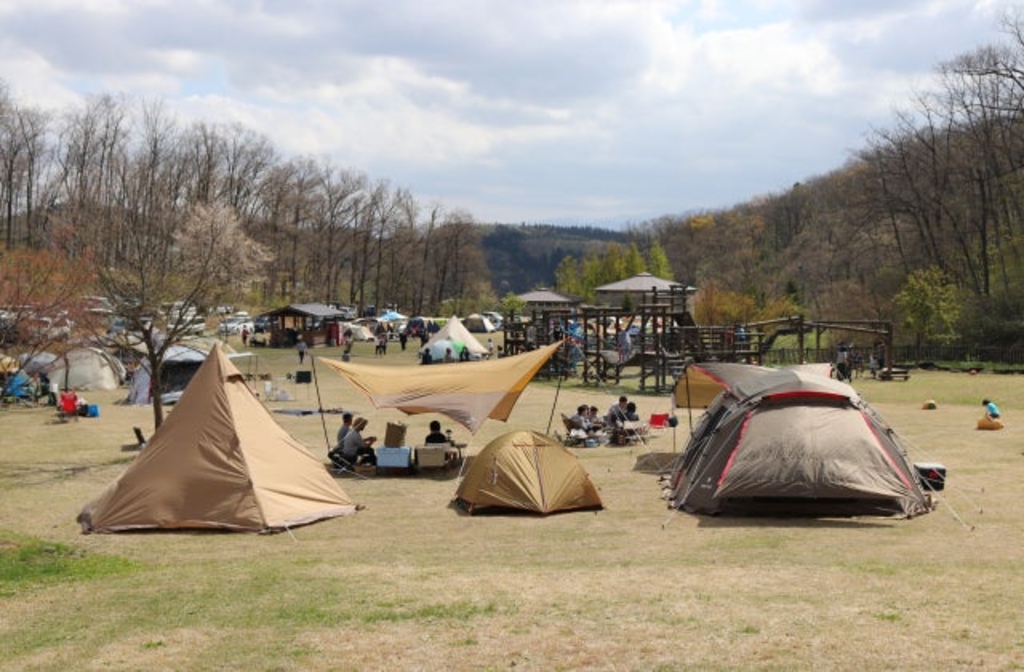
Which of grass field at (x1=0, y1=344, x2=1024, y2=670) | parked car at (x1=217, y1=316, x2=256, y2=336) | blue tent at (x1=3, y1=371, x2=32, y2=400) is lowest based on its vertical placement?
grass field at (x1=0, y1=344, x2=1024, y2=670)

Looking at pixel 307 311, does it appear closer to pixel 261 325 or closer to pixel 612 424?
pixel 261 325

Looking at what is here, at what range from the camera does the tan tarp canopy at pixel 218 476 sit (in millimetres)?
14781

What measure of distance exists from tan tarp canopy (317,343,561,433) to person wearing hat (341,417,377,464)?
88 centimetres

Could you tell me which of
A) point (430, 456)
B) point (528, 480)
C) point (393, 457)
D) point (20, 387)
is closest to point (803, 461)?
point (528, 480)

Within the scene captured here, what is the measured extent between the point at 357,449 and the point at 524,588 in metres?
9.95

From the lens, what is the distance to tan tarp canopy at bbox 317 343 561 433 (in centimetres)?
1911

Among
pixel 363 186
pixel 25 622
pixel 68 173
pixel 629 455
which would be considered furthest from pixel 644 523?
pixel 363 186

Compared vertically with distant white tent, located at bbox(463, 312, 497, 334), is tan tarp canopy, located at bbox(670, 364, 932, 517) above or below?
below

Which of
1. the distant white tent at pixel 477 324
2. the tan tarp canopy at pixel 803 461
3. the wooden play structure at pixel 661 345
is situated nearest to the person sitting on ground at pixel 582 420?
the tan tarp canopy at pixel 803 461

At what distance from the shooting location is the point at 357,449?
19.8 meters

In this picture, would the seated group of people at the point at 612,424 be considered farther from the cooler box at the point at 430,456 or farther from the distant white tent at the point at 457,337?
the distant white tent at the point at 457,337

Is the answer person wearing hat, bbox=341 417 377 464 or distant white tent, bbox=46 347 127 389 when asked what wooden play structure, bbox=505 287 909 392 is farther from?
distant white tent, bbox=46 347 127 389

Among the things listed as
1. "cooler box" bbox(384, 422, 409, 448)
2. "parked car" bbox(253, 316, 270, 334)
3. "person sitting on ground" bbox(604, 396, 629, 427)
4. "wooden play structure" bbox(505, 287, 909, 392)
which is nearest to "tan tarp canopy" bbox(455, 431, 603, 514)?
"cooler box" bbox(384, 422, 409, 448)

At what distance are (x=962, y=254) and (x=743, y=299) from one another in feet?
42.2
